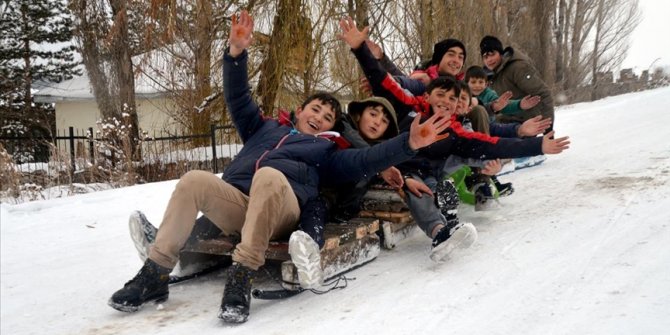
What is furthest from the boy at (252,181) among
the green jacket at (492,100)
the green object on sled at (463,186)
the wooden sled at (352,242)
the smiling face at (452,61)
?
the green jacket at (492,100)

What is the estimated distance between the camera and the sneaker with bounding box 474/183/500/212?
4.18 metres

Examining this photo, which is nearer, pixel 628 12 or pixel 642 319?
pixel 642 319

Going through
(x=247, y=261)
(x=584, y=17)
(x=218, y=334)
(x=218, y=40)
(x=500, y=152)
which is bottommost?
(x=218, y=334)

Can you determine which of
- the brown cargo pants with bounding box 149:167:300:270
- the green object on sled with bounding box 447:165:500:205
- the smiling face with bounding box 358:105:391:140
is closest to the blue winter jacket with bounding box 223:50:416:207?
the brown cargo pants with bounding box 149:167:300:270

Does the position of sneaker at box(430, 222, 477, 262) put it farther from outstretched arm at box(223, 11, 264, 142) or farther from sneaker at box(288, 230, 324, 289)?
outstretched arm at box(223, 11, 264, 142)

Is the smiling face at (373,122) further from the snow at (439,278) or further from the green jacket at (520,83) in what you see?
the green jacket at (520,83)

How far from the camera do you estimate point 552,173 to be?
5707mm

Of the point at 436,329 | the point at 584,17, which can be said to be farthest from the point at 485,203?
the point at 584,17

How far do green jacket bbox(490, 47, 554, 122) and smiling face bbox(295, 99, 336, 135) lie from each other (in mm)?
3739

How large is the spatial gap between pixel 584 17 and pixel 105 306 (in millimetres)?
20748

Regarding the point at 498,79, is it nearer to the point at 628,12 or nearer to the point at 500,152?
the point at 500,152

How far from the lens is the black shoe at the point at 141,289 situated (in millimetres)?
→ 2574

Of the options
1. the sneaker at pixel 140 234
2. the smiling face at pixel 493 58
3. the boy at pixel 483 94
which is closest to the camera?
the sneaker at pixel 140 234

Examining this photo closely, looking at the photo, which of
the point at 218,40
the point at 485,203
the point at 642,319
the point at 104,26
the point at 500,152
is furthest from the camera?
the point at 104,26
